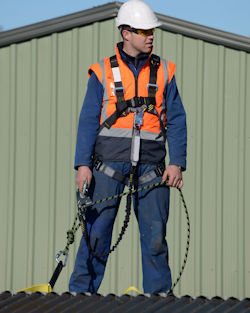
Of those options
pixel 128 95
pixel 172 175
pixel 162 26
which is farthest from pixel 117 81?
pixel 162 26

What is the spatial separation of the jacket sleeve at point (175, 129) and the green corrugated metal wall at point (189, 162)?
8.02 feet

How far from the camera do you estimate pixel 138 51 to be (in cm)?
534

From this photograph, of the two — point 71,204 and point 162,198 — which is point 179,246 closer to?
point 71,204

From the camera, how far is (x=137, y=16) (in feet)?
17.4

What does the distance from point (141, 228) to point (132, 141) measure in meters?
0.74

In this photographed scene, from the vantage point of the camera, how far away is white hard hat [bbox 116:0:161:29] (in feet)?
17.3

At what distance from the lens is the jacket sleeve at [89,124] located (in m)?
5.30

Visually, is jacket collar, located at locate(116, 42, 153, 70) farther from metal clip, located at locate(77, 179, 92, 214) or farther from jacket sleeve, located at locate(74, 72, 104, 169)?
metal clip, located at locate(77, 179, 92, 214)

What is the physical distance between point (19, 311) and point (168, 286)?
69.3 inches

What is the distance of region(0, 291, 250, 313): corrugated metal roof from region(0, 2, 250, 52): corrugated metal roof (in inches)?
167

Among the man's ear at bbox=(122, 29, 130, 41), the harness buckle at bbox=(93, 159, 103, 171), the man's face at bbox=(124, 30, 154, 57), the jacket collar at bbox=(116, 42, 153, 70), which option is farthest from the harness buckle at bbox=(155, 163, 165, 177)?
the man's ear at bbox=(122, 29, 130, 41)

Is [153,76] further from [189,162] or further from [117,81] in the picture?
[189,162]

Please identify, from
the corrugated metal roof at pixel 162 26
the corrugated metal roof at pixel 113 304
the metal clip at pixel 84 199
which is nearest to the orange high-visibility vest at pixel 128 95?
the metal clip at pixel 84 199

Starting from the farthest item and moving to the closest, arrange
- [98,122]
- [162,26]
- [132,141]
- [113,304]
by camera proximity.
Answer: [162,26] < [98,122] < [132,141] < [113,304]
